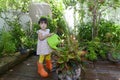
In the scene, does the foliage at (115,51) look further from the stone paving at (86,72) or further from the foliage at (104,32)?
the foliage at (104,32)

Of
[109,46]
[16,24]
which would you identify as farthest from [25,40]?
[109,46]

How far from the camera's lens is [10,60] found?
5172mm

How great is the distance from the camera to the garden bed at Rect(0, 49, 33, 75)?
190 inches

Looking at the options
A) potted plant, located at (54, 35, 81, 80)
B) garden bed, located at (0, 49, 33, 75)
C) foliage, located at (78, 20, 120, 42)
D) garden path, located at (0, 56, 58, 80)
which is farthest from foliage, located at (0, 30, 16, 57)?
foliage, located at (78, 20, 120, 42)

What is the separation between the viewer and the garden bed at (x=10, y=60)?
4.84 metres

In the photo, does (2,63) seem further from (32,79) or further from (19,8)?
(19,8)

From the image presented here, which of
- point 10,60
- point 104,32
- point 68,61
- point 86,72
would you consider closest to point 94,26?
point 104,32

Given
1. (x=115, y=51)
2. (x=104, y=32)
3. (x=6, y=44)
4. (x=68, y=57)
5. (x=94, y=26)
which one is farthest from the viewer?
(x=104, y=32)

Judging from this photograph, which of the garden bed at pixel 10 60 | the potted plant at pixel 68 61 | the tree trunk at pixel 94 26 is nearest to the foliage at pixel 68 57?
the potted plant at pixel 68 61

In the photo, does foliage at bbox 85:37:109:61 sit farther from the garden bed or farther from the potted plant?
the garden bed

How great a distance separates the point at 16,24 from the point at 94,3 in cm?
229

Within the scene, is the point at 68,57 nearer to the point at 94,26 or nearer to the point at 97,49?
the point at 97,49

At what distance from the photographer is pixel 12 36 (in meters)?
5.79

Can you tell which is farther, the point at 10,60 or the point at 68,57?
the point at 10,60
